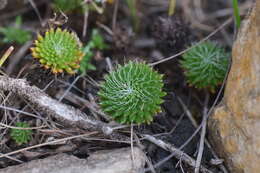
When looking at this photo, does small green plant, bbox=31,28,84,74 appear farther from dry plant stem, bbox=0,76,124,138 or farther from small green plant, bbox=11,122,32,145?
small green plant, bbox=11,122,32,145

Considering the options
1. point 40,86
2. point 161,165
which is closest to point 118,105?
point 161,165

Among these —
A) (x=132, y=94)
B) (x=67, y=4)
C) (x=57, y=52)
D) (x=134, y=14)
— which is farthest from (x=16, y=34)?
(x=132, y=94)

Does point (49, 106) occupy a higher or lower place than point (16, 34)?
lower

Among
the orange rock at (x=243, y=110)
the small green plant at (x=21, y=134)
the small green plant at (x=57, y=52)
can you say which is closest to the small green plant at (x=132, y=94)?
the small green plant at (x=57, y=52)

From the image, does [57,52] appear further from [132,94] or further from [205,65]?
[205,65]

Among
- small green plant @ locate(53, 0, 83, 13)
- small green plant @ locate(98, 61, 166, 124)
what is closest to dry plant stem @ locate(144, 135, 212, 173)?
small green plant @ locate(98, 61, 166, 124)

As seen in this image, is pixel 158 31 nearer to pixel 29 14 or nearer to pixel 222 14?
pixel 222 14
